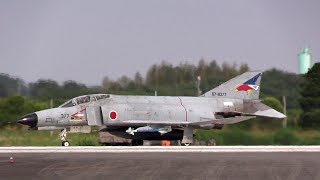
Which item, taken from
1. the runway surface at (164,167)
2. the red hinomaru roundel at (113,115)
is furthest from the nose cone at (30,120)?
the runway surface at (164,167)

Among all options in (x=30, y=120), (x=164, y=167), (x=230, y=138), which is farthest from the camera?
(x=230, y=138)

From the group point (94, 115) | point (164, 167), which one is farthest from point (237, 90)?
point (164, 167)

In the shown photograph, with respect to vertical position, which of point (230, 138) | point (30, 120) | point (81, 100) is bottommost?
point (230, 138)

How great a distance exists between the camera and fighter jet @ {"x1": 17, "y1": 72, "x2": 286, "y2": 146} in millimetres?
27844

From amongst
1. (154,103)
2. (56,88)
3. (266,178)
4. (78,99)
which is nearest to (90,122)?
(78,99)

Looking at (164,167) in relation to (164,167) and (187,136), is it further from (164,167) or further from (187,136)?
(187,136)

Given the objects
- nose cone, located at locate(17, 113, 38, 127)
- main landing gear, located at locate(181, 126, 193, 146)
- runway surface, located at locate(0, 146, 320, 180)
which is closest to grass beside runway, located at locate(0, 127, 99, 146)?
nose cone, located at locate(17, 113, 38, 127)

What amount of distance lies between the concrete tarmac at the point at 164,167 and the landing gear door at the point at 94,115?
29.2 ft

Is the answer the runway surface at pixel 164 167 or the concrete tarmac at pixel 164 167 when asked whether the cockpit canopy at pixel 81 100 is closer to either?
the runway surface at pixel 164 167

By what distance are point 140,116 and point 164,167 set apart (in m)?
13.2

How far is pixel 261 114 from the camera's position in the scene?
101 feet

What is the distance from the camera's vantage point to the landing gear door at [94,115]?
92.4 feet

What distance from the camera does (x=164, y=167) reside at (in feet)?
50.9

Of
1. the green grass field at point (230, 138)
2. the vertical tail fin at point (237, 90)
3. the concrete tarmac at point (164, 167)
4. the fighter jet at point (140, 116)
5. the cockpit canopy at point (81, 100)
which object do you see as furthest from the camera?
the vertical tail fin at point (237, 90)
